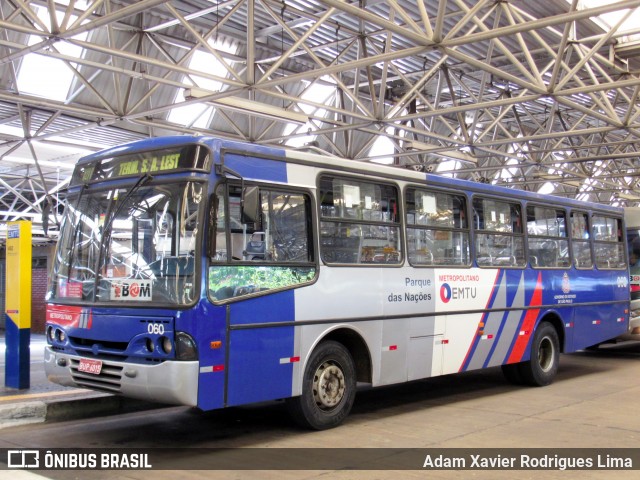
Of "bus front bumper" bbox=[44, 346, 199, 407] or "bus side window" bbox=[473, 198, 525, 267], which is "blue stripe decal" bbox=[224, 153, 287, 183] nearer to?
"bus front bumper" bbox=[44, 346, 199, 407]

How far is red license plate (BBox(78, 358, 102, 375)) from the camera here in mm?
6973

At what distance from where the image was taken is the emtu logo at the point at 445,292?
9383 mm

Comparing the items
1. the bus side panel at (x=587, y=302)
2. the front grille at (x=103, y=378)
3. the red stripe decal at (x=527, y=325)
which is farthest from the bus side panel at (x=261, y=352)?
the bus side panel at (x=587, y=302)

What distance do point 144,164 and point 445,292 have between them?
4318 millimetres

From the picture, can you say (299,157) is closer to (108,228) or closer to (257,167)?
(257,167)

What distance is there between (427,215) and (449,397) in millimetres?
2747

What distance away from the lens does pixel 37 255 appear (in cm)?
2694

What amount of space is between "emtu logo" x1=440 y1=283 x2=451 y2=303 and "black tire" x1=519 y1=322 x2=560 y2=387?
2398 mm

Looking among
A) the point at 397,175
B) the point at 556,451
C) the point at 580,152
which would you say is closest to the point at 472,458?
the point at 556,451

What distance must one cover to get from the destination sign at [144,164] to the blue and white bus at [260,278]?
0.02m

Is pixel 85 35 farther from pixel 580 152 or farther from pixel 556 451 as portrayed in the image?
pixel 580 152

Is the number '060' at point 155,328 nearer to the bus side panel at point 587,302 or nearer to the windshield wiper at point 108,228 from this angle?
the windshield wiper at point 108,228

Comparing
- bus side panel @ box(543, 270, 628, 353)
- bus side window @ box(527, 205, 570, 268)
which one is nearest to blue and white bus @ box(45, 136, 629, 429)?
bus side window @ box(527, 205, 570, 268)

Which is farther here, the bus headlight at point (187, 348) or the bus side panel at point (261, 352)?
the bus side panel at point (261, 352)
